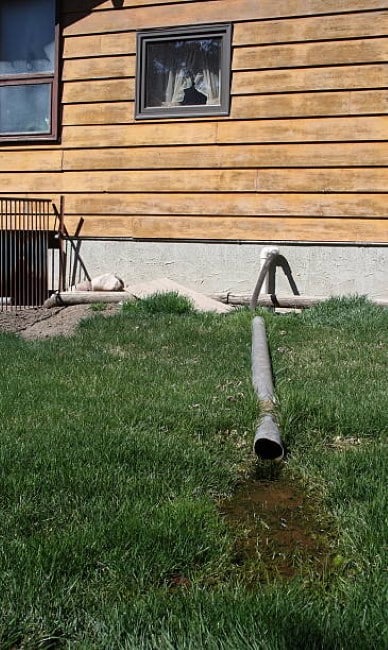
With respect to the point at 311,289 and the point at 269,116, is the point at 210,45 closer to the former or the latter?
the point at 269,116

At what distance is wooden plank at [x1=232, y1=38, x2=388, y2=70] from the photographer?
803 cm

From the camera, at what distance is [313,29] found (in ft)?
27.2

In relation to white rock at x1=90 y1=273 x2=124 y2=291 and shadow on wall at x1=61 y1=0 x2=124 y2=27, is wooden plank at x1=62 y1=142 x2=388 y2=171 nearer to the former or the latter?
white rock at x1=90 y1=273 x2=124 y2=291

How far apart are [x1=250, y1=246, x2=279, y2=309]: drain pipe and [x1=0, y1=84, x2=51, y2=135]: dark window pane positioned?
12.2 ft

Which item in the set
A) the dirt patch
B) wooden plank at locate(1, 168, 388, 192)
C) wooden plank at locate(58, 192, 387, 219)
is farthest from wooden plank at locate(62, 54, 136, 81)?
the dirt patch

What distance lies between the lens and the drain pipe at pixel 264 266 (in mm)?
7982

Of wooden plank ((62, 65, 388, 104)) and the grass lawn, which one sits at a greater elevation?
wooden plank ((62, 65, 388, 104))

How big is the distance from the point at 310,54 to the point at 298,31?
345 mm

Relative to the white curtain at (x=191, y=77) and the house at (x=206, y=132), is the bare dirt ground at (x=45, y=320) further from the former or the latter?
the white curtain at (x=191, y=77)

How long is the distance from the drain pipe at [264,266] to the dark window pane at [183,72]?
2.14 m

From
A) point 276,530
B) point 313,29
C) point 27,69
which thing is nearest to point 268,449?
point 276,530

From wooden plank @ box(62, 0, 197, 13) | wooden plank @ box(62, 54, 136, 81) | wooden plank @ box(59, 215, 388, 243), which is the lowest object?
wooden plank @ box(59, 215, 388, 243)

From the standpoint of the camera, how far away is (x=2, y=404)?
4.15m

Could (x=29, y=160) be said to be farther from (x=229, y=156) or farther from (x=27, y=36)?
(x=229, y=156)
